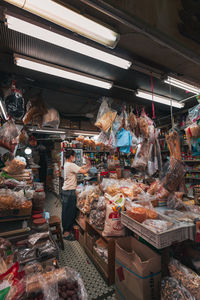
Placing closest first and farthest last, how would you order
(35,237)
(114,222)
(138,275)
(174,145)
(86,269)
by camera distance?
(138,275) → (35,237) → (174,145) → (114,222) → (86,269)

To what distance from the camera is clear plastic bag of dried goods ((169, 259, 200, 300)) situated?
4.03 ft

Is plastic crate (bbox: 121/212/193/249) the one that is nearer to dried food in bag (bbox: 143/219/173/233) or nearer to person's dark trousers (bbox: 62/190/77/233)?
dried food in bag (bbox: 143/219/173/233)

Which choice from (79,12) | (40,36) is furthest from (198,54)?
(40,36)

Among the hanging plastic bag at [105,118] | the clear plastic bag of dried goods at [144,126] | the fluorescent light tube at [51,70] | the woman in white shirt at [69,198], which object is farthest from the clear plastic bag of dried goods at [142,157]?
the woman in white shirt at [69,198]

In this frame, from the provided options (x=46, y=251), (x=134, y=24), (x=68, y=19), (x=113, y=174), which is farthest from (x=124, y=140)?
(x=46, y=251)

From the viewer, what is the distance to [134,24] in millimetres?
1022

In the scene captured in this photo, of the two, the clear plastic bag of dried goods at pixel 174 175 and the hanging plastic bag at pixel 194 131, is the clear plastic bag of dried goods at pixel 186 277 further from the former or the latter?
the hanging plastic bag at pixel 194 131

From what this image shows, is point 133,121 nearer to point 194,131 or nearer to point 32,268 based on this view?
point 194,131

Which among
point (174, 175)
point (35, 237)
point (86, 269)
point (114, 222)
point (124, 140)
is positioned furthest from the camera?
point (124, 140)

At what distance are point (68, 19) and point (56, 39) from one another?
32cm

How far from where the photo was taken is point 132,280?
1.38 m

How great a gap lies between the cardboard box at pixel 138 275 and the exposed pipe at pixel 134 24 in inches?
75.5

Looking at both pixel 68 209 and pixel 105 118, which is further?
pixel 68 209

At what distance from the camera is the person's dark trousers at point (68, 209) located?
3.34m
